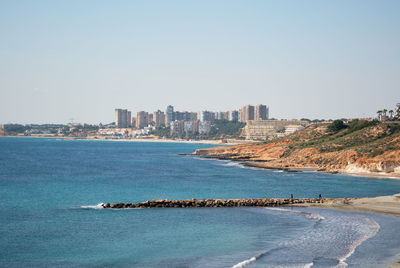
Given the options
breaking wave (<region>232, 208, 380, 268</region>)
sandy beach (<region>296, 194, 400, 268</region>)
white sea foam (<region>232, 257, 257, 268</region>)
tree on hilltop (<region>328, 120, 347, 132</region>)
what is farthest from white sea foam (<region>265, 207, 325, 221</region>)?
tree on hilltop (<region>328, 120, 347, 132</region>)

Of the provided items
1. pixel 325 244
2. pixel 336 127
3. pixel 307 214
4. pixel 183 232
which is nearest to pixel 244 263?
pixel 325 244

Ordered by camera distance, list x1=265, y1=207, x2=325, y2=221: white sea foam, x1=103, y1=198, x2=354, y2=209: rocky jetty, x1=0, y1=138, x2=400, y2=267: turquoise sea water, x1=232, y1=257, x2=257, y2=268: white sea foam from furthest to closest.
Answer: x1=103, y1=198, x2=354, y2=209: rocky jetty → x1=265, y1=207, x2=325, y2=221: white sea foam → x1=0, y1=138, x2=400, y2=267: turquoise sea water → x1=232, y1=257, x2=257, y2=268: white sea foam

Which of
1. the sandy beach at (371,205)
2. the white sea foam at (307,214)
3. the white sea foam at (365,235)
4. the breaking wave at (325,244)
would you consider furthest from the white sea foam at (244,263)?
the sandy beach at (371,205)

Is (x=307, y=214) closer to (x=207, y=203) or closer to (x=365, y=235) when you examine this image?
(x=365, y=235)

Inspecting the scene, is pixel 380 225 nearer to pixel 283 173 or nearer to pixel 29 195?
pixel 29 195

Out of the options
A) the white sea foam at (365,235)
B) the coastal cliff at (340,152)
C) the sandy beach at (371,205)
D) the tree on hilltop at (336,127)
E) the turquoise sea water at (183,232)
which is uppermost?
the tree on hilltop at (336,127)

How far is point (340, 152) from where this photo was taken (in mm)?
97688

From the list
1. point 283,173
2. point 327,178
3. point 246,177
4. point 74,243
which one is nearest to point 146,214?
point 74,243

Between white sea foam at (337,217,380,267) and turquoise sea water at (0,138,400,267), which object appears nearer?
white sea foam at (337,217,380,267)

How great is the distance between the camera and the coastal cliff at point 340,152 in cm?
8312

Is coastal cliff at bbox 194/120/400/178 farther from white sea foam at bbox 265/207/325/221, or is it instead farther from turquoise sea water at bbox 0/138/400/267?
white sea foam at bbox 265/207/325/221

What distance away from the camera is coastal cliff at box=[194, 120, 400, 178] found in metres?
83.1

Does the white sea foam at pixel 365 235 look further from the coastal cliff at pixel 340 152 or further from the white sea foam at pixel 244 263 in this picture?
the coastal cliff at pixel 340 152

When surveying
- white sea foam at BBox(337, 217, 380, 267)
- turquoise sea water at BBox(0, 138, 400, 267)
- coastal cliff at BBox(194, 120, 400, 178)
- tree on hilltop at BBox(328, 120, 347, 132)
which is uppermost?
tree on hilltop at BBox(328, 120, 347, 132)
